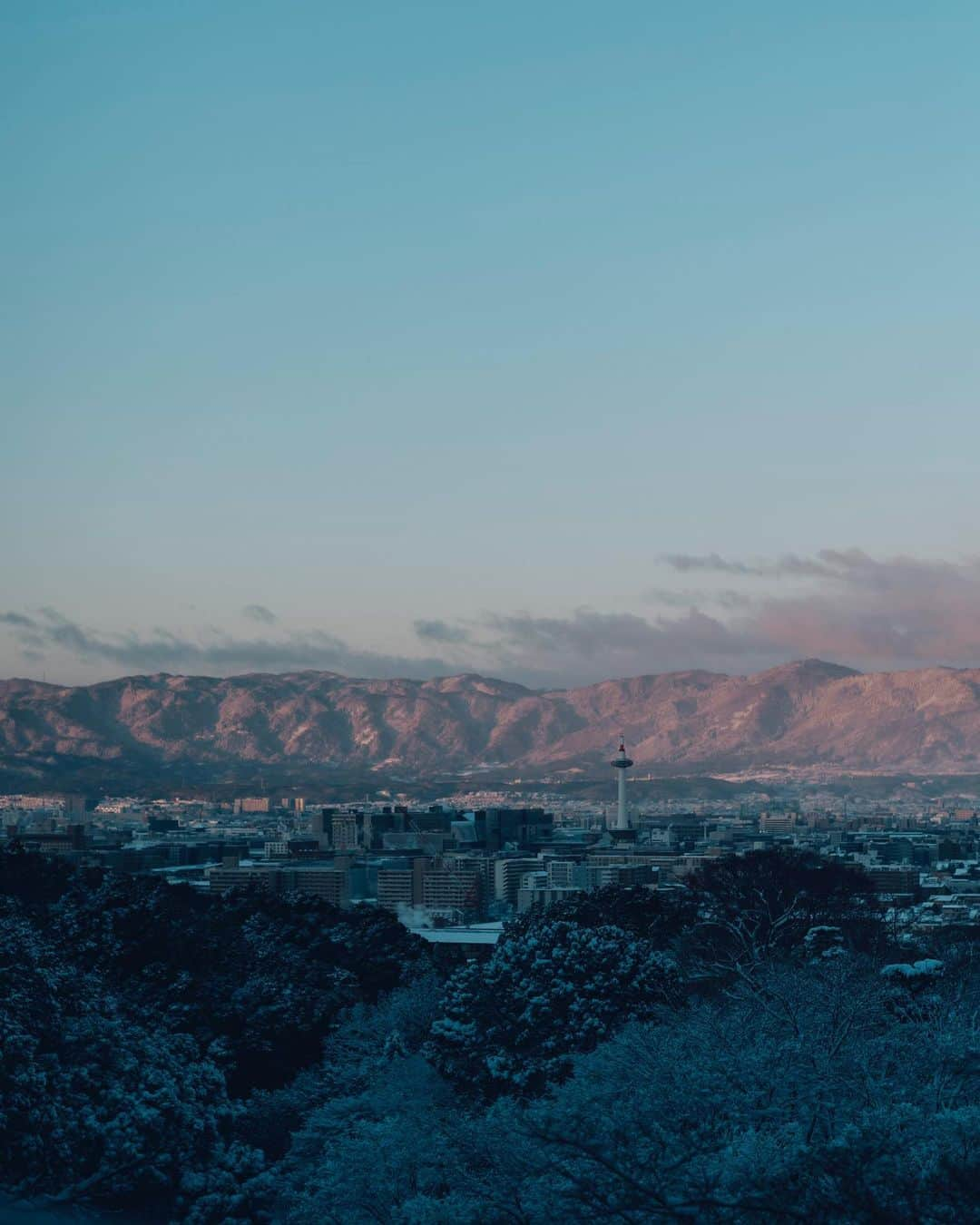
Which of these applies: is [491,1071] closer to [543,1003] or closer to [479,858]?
[543,1003]

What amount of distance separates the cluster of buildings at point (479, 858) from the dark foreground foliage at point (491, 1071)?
2739 centimetres

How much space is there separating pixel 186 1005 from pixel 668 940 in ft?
45.2

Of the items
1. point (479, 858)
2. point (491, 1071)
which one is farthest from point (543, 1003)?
point (479, 858)

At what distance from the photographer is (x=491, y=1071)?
29.9m

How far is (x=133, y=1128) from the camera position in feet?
82.0

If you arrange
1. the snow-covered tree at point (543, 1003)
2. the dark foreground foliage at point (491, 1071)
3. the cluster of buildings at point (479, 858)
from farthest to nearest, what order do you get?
the cluster of buildings at point (479, 858) → the snow-covered tree at point (543, 1003) → the dark foreground foliage at point (491, 1071)

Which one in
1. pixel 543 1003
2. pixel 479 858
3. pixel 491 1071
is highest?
pixel 543 1003

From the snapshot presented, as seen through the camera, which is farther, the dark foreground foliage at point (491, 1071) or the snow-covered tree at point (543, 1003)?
the snow-covered tree at point (543, 1003)

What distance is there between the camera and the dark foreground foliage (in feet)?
54.3

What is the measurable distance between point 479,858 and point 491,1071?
108m

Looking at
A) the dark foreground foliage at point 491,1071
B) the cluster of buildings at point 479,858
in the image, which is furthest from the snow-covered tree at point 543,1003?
the cluster of buildings at point 479,858

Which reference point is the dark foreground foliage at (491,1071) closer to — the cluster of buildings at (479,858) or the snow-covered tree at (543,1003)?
the snow-covered tree at (543,1003)

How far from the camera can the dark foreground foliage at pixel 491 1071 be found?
54.3 feet

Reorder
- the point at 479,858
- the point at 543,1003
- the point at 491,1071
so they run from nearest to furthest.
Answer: the point at 491,1071 < the point at 543,1003 < the point at 479,858
